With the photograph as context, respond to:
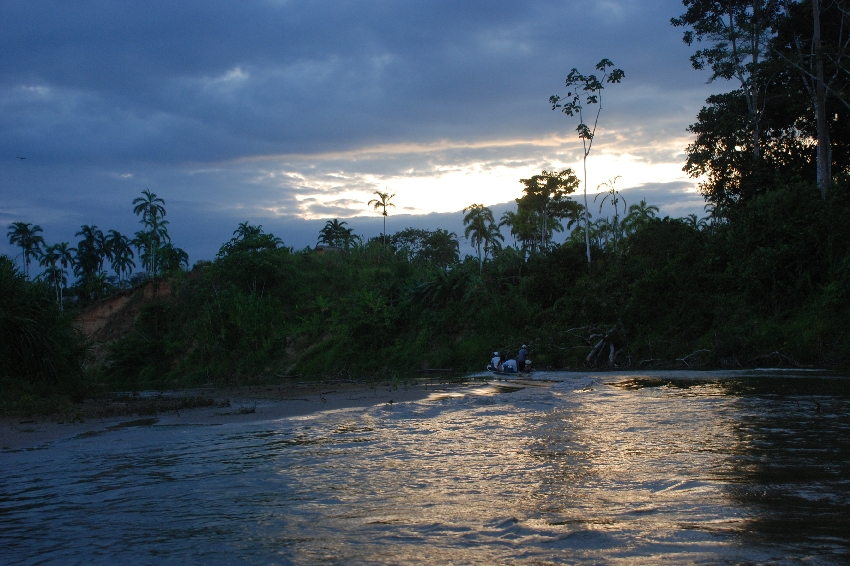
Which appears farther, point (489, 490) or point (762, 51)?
point (762, 51)

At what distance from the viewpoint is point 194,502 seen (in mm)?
6457

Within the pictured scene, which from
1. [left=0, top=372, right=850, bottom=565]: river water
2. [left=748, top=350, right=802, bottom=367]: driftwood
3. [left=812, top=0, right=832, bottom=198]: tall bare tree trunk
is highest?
[left=812, top=0, right=832, bottom=198]: tall bare tree trunk

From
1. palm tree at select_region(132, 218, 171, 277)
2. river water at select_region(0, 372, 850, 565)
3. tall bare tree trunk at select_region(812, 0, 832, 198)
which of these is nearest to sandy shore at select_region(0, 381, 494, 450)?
river water at select_region(0, 372, 850, 565)

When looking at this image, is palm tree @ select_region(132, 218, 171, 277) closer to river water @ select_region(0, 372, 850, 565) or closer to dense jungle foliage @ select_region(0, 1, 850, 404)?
dense jungle foliage @ select_region(0, 1, 850, 404)

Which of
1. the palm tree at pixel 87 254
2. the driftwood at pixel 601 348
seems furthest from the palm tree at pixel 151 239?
the driftwood at pixel 601 348

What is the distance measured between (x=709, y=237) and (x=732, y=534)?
88.6 ft

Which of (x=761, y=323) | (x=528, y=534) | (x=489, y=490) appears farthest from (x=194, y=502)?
(x=761, y=323)

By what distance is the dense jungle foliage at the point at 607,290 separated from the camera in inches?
894

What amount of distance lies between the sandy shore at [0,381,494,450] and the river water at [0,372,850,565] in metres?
0.79

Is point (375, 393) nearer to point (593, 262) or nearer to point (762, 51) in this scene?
point (593, 262)

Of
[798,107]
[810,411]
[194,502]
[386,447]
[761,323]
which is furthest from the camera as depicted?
[798,107]

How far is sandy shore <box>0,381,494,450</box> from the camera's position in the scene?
10.9m

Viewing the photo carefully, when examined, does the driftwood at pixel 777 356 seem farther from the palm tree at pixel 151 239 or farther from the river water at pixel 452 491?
the palm tree at pixel 151 239

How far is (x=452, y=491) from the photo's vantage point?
6.54 metres
